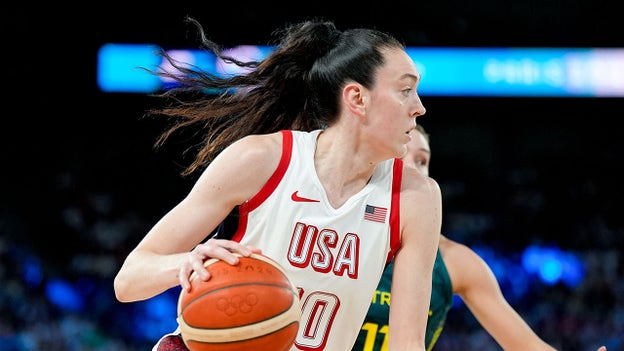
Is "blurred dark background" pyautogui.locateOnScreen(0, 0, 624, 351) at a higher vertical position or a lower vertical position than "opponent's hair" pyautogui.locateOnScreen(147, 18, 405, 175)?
higher

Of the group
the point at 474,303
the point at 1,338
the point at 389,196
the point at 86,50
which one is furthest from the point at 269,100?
the point at 86,50

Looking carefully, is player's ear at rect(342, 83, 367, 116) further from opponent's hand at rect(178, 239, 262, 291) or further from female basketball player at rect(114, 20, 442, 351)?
opponent's hand at rect(178, 239, 262, 291)

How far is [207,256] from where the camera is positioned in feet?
7.34

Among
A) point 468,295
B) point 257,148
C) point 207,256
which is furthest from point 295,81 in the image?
point 468,295

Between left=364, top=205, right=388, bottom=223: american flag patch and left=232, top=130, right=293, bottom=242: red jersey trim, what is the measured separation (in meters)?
0.30

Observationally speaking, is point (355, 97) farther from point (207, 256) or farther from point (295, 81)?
point (207, 256)

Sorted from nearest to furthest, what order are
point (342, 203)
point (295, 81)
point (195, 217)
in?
point (195, 217)
point (342, 203)
point (295, 81)

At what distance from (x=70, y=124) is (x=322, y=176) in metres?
9.19

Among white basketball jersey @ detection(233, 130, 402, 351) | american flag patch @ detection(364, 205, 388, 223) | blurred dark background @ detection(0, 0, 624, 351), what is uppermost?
blurred dark background @ detection(0, 0, 624, 351)

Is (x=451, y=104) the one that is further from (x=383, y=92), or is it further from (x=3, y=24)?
(x=383, y=92)

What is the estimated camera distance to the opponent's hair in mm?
2852

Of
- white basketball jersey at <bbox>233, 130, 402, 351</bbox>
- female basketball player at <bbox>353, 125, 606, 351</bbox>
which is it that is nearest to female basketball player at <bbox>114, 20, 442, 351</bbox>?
white basketball jersey at <bbox>233, 130, 402, 351</bbox>

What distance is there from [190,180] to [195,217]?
8.49 meters

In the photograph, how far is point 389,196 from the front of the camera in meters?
2.82
